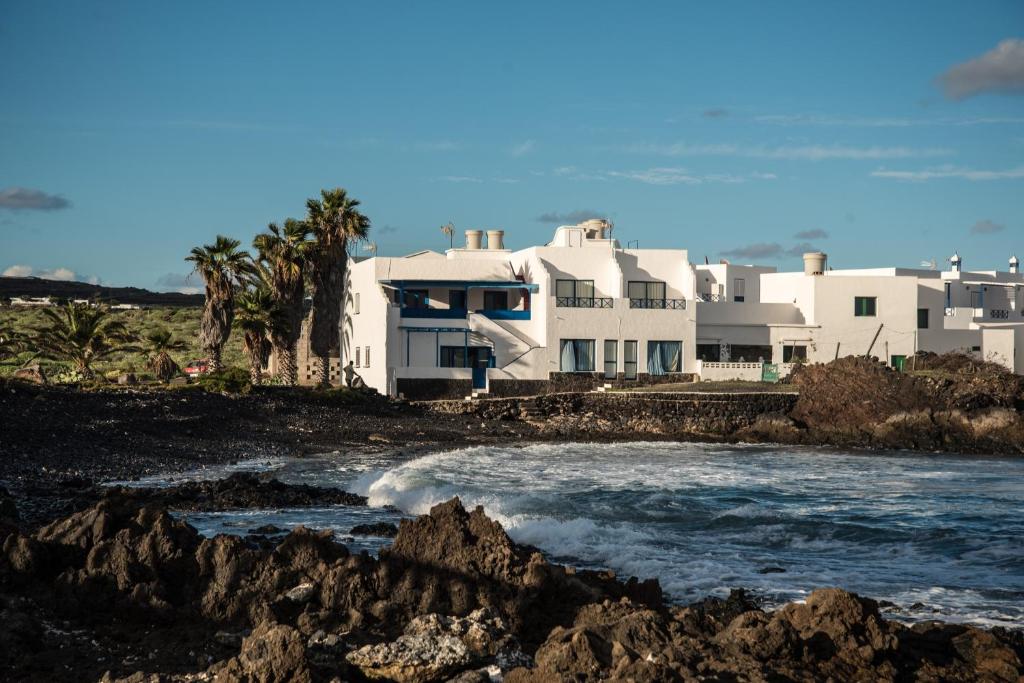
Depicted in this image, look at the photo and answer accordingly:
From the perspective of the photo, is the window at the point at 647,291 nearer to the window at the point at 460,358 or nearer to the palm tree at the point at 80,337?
the window at the point at 460,358

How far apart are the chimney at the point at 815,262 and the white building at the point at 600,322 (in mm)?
107

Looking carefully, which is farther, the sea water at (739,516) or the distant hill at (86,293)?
the distant hill at (86,293)

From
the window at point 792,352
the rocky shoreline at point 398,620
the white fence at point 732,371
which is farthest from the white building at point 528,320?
the rocky shoreline at point 398,620

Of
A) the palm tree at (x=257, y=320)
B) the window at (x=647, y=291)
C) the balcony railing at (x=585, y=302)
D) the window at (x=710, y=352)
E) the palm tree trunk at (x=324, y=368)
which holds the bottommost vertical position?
the palm tree trunk at (x=324, y=368)

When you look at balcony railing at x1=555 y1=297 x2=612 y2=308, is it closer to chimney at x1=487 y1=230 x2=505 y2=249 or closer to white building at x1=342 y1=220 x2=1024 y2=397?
white building at x1=342 y1=220 x2=1024 y2=397

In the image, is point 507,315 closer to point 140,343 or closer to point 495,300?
point 495,300

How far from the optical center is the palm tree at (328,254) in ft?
160

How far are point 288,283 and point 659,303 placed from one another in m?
16.3

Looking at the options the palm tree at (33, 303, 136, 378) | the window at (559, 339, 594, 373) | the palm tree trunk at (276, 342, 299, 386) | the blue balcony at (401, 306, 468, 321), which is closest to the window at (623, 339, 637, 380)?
the window at (559, 339, 594, 373)

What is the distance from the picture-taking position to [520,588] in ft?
36.1

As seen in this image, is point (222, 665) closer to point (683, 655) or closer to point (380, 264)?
point (683, 655)

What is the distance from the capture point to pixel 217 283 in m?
44.0

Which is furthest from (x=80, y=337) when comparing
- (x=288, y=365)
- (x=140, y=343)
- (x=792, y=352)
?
(x=792, y=352)

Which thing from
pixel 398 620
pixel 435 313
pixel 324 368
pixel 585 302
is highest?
pixel 585 302
